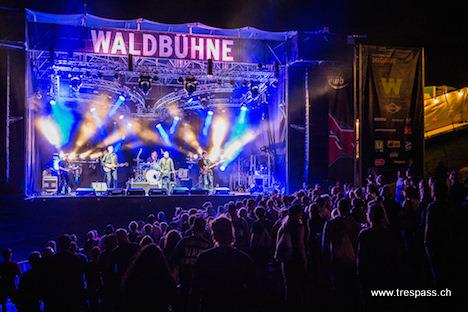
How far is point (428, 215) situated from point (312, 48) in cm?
810

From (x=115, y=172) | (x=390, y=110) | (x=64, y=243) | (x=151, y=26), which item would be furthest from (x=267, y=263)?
(x=115, y=172)

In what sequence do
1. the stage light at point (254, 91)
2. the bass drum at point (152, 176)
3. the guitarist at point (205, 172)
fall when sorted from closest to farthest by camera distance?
1. the stage light at point (254, 91)
2. the guitarist at point (205, 172)
3. the bass drum at point (152, 176)

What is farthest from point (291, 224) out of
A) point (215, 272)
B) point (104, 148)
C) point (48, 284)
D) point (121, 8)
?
point (104, 148)

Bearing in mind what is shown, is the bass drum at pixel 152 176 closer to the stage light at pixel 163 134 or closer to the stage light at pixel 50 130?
the stage light at pixel 163 134

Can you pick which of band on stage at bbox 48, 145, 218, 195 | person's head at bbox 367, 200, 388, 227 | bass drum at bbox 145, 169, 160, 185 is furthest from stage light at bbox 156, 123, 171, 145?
person's head at bbox 367, 200, 388, 227

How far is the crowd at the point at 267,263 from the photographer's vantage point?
380 cm

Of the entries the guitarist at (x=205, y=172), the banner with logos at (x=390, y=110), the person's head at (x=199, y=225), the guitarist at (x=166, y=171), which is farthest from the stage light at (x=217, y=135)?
the person's head at (x=199, y=225)

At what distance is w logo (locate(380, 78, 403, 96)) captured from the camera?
46.8ft

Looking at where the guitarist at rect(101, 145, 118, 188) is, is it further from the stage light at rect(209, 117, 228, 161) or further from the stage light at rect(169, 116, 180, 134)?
the stage light at rect(209, 117, 228, 161)

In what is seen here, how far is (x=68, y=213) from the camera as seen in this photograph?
40.5 ft

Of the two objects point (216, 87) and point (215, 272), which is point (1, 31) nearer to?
point (216, 87)

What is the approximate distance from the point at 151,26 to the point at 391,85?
7.77 meters

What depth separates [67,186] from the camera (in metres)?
17.5

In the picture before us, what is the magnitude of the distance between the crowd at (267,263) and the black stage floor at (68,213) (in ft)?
13.7
